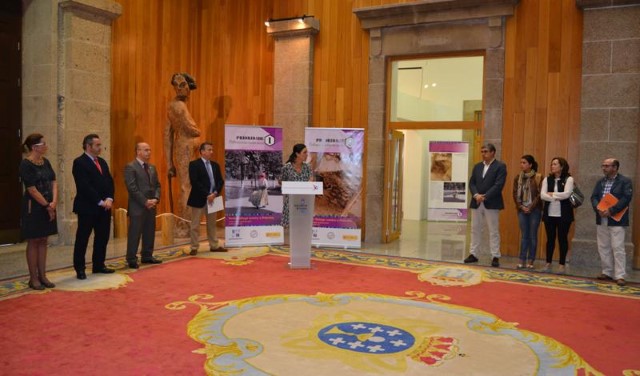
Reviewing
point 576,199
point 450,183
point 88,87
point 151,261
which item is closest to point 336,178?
point 151,261

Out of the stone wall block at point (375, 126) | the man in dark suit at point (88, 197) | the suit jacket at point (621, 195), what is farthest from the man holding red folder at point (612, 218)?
the man in dark suit at point (88, 197)

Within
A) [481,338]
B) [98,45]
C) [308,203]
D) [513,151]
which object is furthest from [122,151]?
[481,338]

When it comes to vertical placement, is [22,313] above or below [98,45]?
below

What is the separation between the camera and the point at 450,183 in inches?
477

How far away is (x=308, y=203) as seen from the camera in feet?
21.6

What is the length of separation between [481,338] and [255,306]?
199 cm

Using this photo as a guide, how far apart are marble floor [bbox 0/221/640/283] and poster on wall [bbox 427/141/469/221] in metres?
1.28

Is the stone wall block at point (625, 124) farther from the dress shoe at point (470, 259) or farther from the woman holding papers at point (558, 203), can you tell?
the dress shoe at point (470, 259)

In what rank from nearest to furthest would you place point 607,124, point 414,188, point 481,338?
point 481,338 → point 607,124 → point 414,188

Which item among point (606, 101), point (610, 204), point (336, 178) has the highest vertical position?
point (606, 101)

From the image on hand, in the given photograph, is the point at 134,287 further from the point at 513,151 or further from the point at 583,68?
the point at 583,68

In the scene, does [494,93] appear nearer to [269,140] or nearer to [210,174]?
[269,140]

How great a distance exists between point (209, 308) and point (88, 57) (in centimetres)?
514

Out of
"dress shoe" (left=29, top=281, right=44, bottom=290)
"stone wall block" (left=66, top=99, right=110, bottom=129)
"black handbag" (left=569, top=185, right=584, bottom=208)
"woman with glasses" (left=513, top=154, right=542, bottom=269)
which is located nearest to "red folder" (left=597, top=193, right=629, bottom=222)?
"black handbag" (left=569, top=185, right=584, bottom=208)
